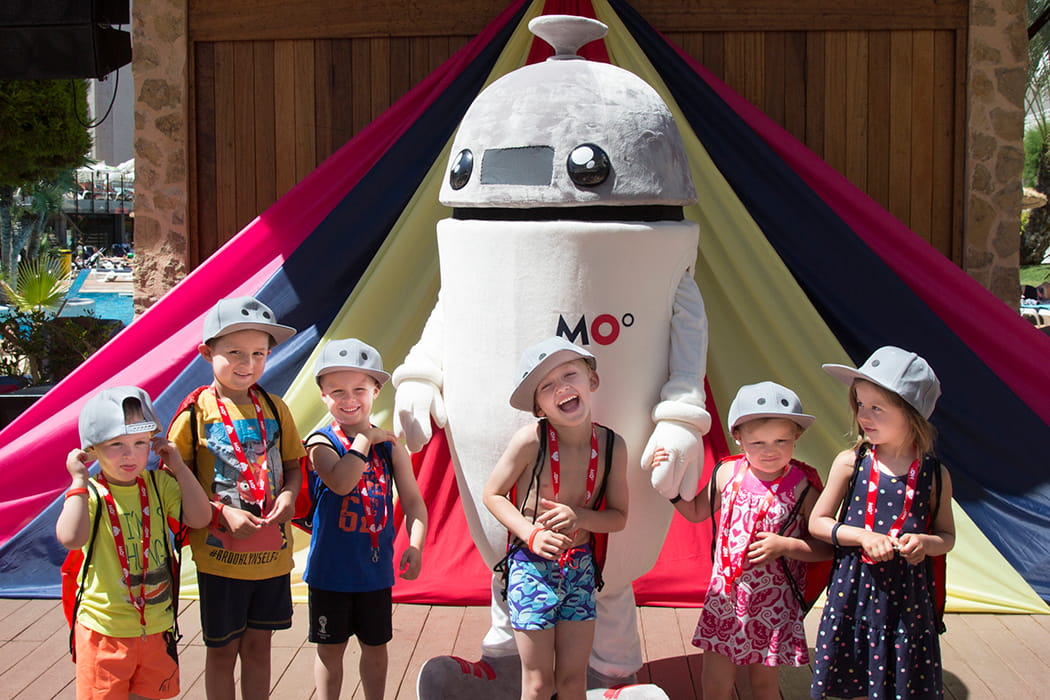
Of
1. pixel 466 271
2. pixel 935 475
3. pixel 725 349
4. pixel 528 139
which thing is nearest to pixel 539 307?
pixel 466 271

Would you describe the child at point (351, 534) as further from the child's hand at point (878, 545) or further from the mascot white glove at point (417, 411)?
the child's hand at point (878, 545)

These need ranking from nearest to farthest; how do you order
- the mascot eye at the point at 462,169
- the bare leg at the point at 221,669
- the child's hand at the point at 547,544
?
the child's hand at the point at 547,544 → the bare leg at the point at 221,669 → the mascot eye at the point at 462,169

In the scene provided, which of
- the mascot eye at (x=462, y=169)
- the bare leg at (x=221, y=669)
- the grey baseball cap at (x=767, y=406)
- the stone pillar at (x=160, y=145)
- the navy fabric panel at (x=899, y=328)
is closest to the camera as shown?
the grey baseball cap at (x=767, y=406)

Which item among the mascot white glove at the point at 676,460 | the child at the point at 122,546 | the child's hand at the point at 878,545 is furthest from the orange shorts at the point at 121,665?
the child's hand at the point at 878,545

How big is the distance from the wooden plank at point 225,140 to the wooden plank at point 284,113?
199mm

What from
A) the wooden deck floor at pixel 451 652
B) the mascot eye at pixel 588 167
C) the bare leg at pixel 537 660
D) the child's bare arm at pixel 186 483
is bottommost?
the wooden deck floor at pixel 451 652

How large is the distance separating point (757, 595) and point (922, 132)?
297cm

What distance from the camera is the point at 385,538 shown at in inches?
115

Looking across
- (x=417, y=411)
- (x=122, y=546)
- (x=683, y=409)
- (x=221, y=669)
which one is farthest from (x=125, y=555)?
(x=683, y=409)

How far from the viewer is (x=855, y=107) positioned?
505 centimetres

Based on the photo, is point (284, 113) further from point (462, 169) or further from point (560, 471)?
point (560, 471)

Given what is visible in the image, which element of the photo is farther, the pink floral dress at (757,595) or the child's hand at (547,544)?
the pink floral dress at (757,595)

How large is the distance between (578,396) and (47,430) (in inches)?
101

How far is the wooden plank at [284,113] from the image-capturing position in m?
5.21
